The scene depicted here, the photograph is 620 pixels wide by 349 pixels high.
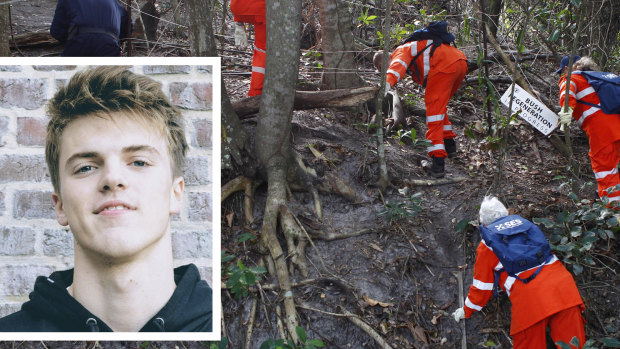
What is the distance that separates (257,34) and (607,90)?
10.9 ft

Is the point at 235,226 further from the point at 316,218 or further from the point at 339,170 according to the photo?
the point at 339,170

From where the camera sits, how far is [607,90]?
5402 millimetres

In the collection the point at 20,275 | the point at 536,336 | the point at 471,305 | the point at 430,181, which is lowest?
the point at 536,336

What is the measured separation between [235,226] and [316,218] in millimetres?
687

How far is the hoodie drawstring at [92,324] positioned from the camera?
242 centimetres

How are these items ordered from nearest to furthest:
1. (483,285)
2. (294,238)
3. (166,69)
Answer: (166,69)
(483,285)
(294,238)

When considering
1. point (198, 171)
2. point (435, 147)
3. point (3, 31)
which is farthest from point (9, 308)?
point (435, 147)

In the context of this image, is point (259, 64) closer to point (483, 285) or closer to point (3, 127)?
point (483, 285)

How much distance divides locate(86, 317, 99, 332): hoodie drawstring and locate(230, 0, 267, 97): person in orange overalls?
135 inches

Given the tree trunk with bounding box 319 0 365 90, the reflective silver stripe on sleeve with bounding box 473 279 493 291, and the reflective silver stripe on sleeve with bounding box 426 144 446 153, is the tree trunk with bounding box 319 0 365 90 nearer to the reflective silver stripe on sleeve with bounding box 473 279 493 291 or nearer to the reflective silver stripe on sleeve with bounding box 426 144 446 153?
the reflective silver stripe on sleeve with bounding box 426 144 446 153

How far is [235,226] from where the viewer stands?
4.68 meters

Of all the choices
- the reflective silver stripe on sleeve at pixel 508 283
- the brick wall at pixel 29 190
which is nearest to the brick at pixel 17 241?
the brick wall at pixel 29 190

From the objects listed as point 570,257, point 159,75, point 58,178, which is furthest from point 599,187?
point 58,178

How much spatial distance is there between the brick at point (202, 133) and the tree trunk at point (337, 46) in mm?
3446
